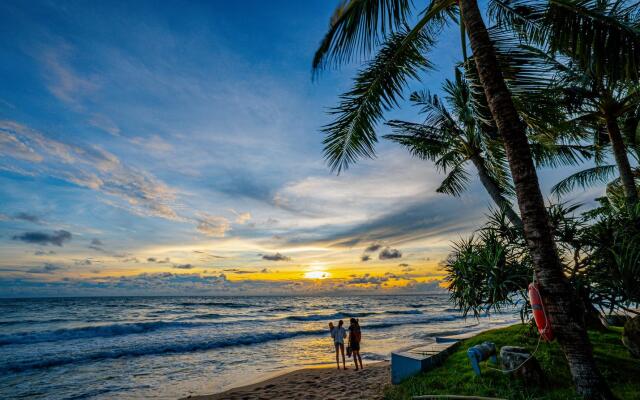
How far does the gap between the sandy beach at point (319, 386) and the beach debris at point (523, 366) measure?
8.42 feet

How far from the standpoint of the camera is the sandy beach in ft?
25.6

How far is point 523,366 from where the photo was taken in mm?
5449

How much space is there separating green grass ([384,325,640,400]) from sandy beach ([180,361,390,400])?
1.18 meters

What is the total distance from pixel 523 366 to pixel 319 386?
5341 millimetres

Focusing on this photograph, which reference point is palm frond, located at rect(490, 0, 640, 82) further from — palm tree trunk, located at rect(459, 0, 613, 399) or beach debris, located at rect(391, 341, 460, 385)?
beach debris, located at rect(391, 341, 460, 385)

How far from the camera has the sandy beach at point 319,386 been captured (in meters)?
7.81

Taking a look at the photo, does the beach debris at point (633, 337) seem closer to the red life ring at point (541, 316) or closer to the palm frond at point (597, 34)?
the red life ring at point (541, 316)

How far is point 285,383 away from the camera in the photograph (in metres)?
9.55

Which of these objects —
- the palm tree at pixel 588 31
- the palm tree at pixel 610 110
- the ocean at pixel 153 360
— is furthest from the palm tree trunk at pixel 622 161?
the ocean at pixel 153 360

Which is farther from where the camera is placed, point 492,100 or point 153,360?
point 153,360

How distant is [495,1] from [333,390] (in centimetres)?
929

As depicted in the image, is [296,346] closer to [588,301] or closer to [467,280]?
[467,280]

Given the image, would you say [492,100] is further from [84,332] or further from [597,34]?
[84,332]

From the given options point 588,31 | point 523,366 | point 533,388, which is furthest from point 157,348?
point 588,31
